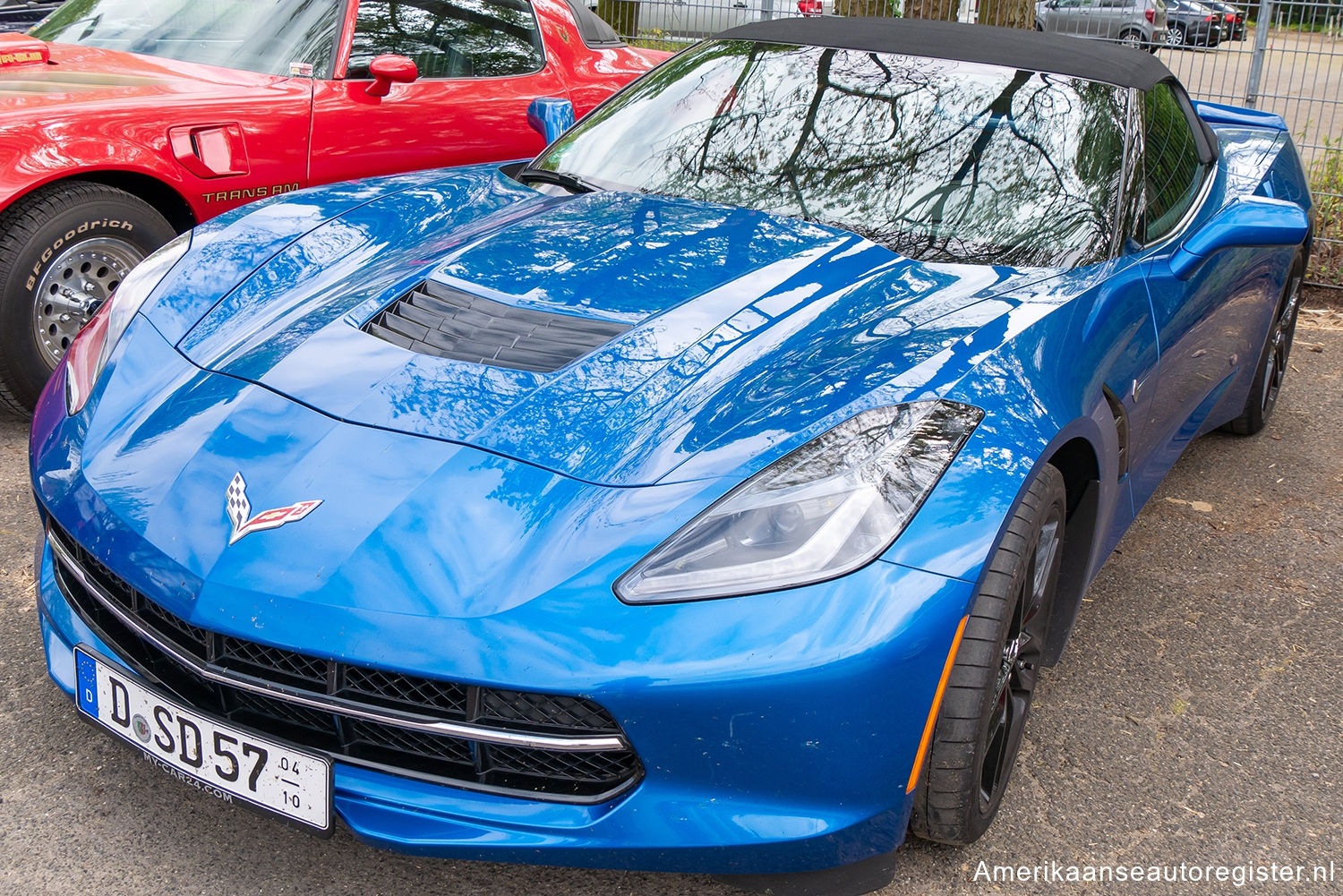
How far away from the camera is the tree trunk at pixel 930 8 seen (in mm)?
7141

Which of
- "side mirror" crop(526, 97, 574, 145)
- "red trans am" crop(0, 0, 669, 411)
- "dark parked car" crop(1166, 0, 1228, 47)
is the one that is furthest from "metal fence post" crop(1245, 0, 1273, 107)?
"side mirror" crop(526, 97, 574, 145)

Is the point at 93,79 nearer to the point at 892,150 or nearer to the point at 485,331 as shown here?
the point at 485,331

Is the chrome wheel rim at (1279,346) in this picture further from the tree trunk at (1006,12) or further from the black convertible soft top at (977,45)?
the tree trunk at (1006,12)

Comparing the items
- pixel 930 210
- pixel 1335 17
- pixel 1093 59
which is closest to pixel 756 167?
pixel 930 210

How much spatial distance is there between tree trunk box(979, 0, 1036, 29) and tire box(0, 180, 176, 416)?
5.19 m

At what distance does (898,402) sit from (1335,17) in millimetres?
5333

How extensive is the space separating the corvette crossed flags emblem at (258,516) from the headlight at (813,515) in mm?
507

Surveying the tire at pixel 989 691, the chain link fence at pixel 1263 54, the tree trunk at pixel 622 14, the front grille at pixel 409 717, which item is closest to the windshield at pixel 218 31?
the chain link fence at pixel 1263 54

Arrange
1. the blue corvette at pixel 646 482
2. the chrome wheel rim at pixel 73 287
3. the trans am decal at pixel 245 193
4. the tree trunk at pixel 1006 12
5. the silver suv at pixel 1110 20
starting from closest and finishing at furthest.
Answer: the blue corvette at pixel 646 482 → the chrome wheel rim at pixel 73 287 → the trans am decal at pixel 245 193 → the silver suv at pixel 1110 20 → the tree trunk at pixel 1006 12

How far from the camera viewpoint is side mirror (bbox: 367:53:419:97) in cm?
420

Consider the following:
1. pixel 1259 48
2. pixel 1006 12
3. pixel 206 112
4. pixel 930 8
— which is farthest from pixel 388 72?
pixel 1259 48

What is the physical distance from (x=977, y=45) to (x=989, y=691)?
6.25ft

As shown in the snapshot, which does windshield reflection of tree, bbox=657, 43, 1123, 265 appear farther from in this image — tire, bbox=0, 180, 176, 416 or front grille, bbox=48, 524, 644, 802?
tire, bbox=0, 180, 176, 416

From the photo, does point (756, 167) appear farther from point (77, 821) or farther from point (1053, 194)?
point (77, 821)
